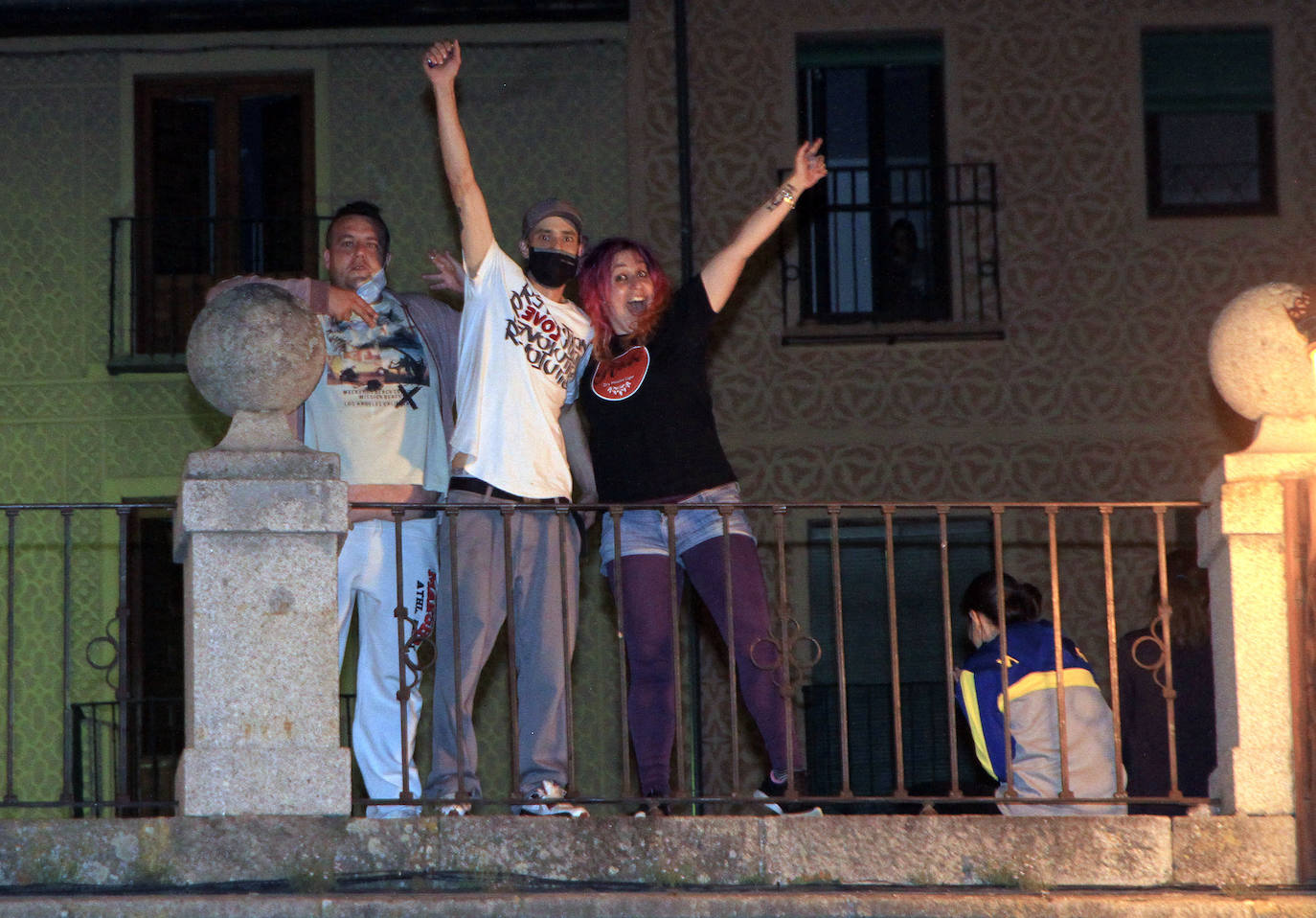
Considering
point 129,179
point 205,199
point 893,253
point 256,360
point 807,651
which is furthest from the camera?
point 205,199

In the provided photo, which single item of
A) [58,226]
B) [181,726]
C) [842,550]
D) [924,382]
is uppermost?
[58,226]

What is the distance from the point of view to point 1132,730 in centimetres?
743

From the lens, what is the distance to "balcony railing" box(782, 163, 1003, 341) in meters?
13.5

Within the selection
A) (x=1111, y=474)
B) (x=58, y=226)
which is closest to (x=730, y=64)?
(x=1111, y=474)

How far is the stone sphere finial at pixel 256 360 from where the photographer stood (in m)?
6.61

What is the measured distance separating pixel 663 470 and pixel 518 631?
28.6 inches

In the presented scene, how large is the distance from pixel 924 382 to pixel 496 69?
3455 mm

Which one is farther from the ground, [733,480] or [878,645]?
[733,480]

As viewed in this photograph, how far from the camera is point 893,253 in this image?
13586mm

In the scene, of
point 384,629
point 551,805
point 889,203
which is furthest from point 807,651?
point 551,805

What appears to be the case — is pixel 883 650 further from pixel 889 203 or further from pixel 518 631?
pixel 518 631

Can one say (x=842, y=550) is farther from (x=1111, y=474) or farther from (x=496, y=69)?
(x=496, y=69)

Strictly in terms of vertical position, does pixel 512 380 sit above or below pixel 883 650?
above

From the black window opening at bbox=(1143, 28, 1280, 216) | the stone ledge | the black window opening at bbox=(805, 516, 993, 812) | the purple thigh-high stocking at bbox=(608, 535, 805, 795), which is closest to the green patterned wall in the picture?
the black window opening at bbox=(805, 516, 993, 812)
